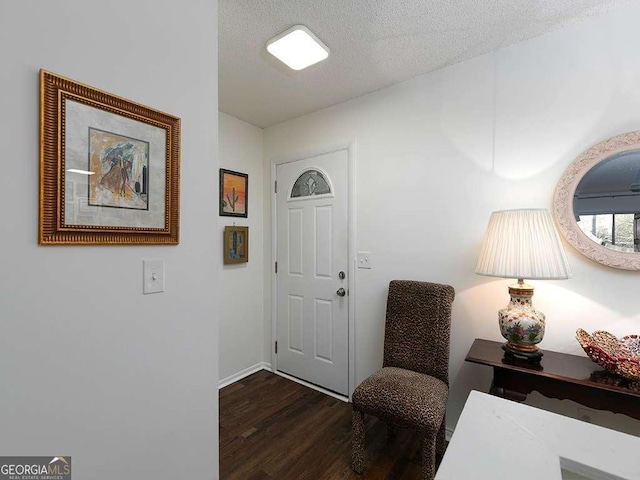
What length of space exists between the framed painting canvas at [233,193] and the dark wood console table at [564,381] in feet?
7.11

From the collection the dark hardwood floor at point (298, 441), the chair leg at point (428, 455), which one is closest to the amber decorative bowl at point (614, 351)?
the chair leg at point (428, 455)

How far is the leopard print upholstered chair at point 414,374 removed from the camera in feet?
4.91

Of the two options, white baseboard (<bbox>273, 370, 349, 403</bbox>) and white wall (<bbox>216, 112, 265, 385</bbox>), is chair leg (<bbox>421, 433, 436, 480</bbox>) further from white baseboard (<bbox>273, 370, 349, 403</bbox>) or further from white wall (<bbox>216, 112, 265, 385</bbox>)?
white wall (<bbox>216, 112, 265, 385</bbox>)

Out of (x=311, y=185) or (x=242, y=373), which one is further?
(x=242, y=373)

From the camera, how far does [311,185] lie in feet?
8.66

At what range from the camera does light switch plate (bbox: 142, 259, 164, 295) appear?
3.76 feet

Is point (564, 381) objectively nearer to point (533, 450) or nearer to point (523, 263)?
point (523, 263)

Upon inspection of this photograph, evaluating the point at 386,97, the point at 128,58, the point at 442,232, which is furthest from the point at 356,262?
the point at 128,58

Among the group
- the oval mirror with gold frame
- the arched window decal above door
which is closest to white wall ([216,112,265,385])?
the arched window decal above door

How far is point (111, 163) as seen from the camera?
3.44 ft

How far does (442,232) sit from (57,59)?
6.68 ft

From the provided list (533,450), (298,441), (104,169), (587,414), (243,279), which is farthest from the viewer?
(243,279)

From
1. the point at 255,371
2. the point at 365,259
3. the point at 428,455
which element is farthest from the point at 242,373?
the point at 428,455

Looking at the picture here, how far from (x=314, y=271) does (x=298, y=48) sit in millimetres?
1677
